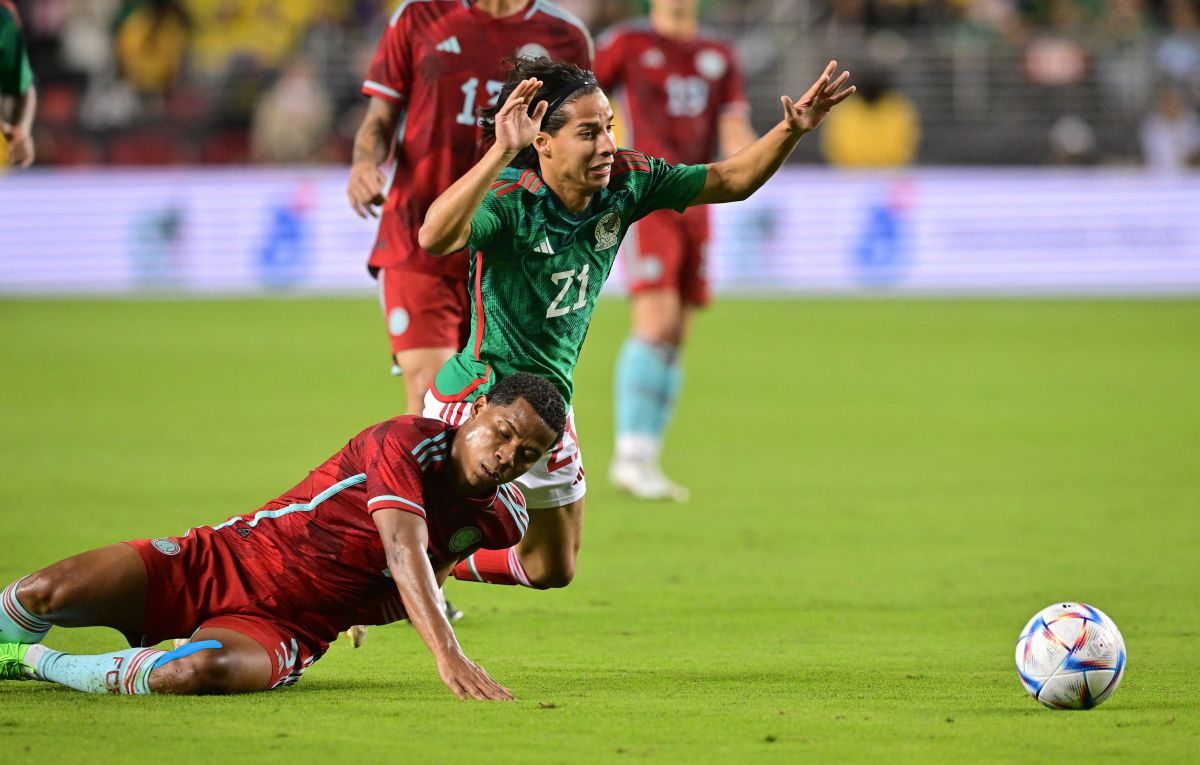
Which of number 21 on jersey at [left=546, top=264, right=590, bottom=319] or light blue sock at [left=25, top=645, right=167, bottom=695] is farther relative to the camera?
number 21 on jersey at [left=546, top=264, right=590, bottom=319]

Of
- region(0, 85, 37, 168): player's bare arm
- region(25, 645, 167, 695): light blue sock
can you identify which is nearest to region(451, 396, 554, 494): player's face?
region(25, 645, 167, 695): light blue sock

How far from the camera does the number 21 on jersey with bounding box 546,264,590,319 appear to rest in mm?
5859

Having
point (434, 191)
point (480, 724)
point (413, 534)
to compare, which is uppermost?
point (434, 191)

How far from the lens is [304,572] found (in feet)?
17.3

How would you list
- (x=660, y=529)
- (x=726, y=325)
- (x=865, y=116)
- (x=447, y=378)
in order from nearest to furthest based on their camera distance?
1. (x=447, y=378)
2. (x=660, y=529)
3. (x=726, y=325)
4. (x=865, y=116)

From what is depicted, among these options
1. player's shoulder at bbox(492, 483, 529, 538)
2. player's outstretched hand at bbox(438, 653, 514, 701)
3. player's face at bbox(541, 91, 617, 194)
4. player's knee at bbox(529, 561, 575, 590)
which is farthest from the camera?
player's knee at bbox(529, 561, 575, 590)

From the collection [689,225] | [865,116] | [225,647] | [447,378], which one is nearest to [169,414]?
[689,225]

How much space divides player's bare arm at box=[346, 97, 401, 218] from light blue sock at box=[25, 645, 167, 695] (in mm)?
1905

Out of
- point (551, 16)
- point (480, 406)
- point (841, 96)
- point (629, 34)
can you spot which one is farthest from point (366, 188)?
point (629, 34)

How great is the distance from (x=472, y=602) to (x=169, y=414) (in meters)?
5.96

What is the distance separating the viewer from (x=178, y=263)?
66.7 ft

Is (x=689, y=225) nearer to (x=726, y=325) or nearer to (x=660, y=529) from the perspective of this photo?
(x=660, y=529)

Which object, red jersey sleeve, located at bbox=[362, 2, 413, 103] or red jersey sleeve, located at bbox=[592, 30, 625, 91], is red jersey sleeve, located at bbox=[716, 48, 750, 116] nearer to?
red jersey sleeve, located at bbox=[592, 30, 625, 91]

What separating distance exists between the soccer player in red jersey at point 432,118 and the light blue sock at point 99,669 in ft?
6.78
